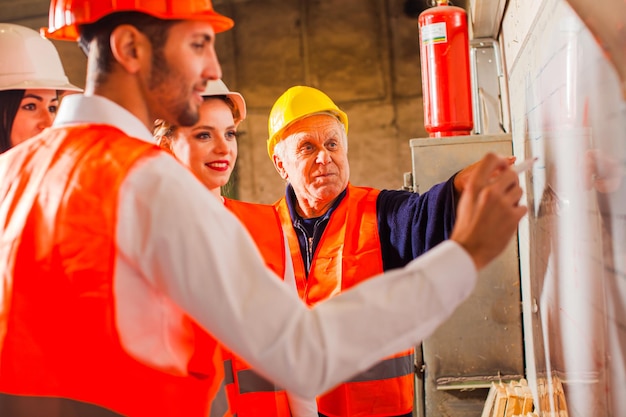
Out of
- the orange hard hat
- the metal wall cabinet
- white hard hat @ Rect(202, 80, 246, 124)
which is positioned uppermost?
white hard hat @ Rect(202, 80, 246, 124)

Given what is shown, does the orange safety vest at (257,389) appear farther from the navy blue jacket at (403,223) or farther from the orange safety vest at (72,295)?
the orange safety vest at (72,295)

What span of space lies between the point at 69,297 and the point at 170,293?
203 millimetres

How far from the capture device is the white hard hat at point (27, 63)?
283cm

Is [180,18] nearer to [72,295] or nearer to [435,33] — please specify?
[72,295]

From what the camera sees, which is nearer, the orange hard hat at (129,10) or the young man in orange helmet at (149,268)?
the young man in orange helmet at (149,268)

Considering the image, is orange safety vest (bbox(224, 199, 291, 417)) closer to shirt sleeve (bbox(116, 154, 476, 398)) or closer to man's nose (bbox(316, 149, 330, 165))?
man's nose (bbox(316, 149, 330, 165))

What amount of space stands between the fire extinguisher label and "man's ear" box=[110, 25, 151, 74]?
292 centimetres

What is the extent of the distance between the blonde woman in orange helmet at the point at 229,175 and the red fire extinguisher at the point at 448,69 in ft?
5.46

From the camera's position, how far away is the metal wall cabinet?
3547 millimetres

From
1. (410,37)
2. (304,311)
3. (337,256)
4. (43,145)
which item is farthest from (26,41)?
(410,37)

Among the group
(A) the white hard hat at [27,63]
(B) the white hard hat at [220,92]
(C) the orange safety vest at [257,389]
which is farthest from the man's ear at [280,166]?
(A) the white hard hat at [27,63]

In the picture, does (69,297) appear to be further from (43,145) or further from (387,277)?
(387,277)

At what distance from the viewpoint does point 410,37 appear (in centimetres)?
873

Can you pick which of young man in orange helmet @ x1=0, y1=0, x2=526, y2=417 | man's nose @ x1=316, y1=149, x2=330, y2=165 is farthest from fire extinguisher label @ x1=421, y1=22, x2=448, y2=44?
young man in orange helmet @ x1=0, y1=0, x2=526, y2=417
